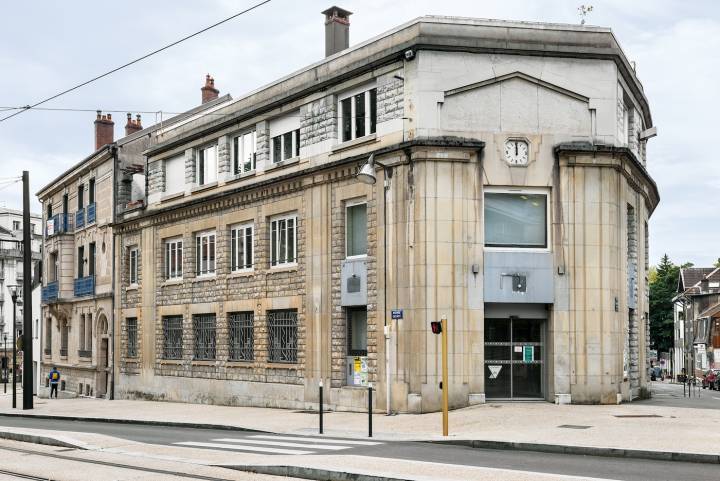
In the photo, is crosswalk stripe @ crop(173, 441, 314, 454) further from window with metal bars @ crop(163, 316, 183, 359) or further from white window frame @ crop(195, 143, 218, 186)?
window with metal bars @ crop(163, 316, 183, 359)

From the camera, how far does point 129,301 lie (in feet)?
126

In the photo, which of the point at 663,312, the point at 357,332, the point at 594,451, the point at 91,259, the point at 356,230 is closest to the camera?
the point at 594,451

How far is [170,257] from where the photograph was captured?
118 feet

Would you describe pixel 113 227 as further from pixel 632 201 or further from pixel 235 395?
pixel 632 201

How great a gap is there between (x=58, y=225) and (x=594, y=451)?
37.5 meters

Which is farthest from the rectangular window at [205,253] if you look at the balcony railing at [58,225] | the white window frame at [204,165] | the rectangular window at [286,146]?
the balcony railing at [58,225]

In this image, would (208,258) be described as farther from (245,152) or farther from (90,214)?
(90,214)

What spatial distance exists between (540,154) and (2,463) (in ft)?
48.9

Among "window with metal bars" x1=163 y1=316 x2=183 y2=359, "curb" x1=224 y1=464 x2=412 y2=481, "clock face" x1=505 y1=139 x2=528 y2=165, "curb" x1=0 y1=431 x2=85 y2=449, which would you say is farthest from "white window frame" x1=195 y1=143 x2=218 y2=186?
"curb" x1=224 y1=464 x2=412 y2=481

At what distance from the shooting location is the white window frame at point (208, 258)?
32.9 metres

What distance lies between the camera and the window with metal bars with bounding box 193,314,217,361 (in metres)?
32.8

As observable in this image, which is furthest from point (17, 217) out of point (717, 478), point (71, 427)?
point (717, 478)

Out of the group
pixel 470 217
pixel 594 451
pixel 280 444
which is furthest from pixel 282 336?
pixel 594 451

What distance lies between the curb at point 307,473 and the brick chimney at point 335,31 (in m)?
18.6
